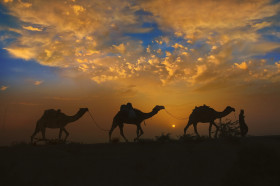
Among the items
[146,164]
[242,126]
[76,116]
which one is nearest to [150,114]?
[76,116]

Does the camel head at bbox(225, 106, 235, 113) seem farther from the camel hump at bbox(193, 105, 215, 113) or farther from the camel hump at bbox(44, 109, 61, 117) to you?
the camel hump at bbox(44, 109, 61, 117)

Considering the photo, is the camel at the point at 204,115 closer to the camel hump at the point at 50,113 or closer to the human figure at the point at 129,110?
the human figure at the point at 129,110

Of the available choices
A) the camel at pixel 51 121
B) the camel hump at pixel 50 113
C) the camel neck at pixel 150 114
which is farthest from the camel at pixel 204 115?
the camel hump at pixel 50 113

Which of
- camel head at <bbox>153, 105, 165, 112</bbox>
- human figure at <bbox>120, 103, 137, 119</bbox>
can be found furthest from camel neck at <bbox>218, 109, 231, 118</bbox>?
human figure at <bbox>120, 103, 137, 119</bbox>

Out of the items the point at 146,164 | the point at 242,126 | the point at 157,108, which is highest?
the point at 157,108

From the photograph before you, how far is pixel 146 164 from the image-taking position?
54.0 ft

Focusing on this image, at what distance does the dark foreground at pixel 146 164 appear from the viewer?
15.3m

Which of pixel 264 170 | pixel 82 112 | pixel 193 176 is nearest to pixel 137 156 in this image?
pixel 193 176

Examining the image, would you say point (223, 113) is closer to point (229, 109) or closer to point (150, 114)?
point (229, 109)

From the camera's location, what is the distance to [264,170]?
1549cm

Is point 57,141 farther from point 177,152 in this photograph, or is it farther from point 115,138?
point 177,152

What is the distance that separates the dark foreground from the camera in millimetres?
15312

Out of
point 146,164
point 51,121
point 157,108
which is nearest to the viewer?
point 146,164

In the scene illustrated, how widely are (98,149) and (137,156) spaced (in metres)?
2.60
